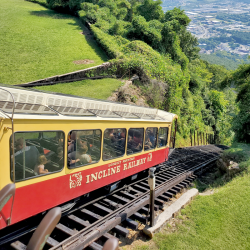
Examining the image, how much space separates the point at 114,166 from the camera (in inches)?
293

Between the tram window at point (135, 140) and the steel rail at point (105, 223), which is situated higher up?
the tram window at point (135, 140)

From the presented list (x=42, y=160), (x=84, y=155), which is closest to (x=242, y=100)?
(x=84, y=155)

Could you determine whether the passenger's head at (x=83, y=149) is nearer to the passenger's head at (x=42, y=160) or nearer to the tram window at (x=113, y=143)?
the tram window at (x=113, y=143)

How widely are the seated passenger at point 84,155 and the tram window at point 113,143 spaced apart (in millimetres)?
648

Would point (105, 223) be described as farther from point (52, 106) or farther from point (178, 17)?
point (178, 17)

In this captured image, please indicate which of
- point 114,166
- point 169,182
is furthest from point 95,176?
point 169,182

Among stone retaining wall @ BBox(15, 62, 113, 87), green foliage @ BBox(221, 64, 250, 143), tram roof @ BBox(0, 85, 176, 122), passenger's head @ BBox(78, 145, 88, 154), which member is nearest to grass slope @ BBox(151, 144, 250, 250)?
passenger's head @ BBox(78, 145, 88, 154)

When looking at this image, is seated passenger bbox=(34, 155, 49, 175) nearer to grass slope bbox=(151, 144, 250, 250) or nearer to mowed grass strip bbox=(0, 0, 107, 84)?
grass slope bbox=(151, 144, 250, 250)

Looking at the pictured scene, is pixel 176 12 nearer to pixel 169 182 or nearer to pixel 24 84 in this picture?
pixel 24 84

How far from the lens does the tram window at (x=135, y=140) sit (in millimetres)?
8054

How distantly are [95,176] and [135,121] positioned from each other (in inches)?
96.5

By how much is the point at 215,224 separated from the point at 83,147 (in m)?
4.27

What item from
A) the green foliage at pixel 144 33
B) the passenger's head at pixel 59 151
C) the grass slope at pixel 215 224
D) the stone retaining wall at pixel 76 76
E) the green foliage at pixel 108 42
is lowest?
the grass slope at pixel 215 224

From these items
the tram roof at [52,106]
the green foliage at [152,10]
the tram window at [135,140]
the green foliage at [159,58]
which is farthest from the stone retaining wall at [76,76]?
the green foliage at [152,10]
